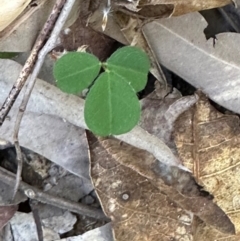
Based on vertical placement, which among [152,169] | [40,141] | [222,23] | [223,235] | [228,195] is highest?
[222,23]

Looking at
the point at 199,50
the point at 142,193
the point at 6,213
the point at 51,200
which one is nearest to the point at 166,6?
the point at 199,50

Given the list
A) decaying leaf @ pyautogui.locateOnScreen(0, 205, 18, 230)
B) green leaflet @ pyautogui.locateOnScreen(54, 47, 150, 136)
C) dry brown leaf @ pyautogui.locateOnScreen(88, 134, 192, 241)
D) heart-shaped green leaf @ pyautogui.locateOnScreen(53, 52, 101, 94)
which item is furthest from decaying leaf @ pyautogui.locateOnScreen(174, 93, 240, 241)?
decaying leaf @ pyautogui.locateOnScreen(0, 205, 18, 230)

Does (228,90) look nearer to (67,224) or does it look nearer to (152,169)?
(152,169)

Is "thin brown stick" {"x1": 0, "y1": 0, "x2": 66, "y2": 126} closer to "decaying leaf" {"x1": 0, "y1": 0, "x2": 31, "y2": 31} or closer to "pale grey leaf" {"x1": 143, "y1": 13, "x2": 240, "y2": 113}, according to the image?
"decaying leaf" {"x1": 0, "y1": 0, "x2": 31, "y2": 31}

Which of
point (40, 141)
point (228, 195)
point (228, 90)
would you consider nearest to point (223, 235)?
point (228, 195)

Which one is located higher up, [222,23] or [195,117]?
[222,23]

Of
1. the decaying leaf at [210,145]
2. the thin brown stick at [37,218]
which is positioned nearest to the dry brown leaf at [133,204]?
the decaying leaf at [210,145]

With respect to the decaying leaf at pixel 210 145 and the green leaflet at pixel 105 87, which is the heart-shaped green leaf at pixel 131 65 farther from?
the decaying leaf at pixel 210 145
